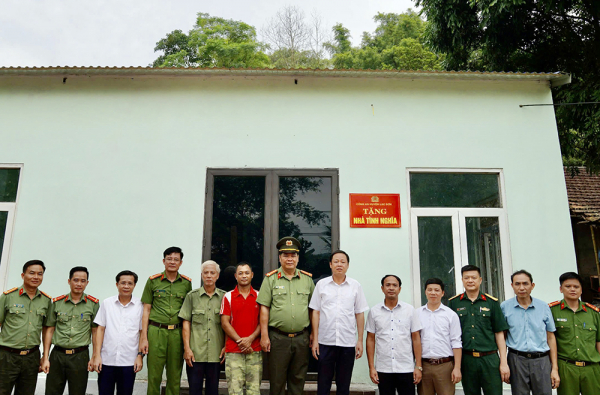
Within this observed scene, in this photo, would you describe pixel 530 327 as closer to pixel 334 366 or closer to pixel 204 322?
pixel 334 366

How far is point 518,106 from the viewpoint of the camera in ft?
15.7

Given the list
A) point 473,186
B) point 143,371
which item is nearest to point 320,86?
point 473,186

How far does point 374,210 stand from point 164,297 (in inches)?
88.8

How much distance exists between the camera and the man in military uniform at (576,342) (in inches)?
129

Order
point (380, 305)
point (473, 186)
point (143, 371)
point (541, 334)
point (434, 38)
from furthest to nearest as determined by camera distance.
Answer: point (434, 38) < point (473, 186) < point (143, 371) < point (380, 305) < point (541, 334)

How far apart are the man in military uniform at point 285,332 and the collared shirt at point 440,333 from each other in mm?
953

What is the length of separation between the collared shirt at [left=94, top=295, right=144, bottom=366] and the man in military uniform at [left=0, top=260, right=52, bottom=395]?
49cm

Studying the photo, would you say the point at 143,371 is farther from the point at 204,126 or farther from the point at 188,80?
the point at 188,80

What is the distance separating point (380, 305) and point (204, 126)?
2667mm

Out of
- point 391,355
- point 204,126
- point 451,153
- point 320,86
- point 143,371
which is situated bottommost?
point 143,371

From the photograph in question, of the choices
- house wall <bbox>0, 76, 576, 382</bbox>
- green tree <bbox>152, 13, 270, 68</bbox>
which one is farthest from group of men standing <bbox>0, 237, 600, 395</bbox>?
green tree <bbox>152, 13, 270, 68</bbox>

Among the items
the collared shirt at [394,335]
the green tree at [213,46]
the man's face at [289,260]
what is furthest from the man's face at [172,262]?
the green tree at [213,46]

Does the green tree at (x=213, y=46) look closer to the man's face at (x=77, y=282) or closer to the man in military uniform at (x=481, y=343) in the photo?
the man's face at (x=77, y=282)

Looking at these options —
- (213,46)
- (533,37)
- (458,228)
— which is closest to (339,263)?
(458,228)
